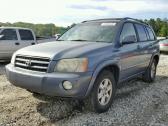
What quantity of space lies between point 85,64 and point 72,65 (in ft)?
0.70

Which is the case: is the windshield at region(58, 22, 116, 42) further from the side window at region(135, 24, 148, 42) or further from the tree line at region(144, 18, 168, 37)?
the tree line at region(144, 18, 168, 37)

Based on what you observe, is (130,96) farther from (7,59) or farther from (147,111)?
(7,59)

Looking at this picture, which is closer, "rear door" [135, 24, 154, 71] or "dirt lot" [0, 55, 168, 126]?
"dirt lot" [0, 55, 168, 126]

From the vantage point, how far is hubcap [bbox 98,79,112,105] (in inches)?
208

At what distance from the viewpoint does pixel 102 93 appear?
5336mm

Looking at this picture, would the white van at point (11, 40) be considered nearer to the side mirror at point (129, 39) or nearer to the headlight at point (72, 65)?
the side mirror at point (129, 39)

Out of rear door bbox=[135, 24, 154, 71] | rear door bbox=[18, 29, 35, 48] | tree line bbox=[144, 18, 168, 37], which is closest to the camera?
rear door bbox=[135, 24, 154, 71]

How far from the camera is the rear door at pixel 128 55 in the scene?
5918 millimetres

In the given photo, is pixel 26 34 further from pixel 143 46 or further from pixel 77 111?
pixel 77 111

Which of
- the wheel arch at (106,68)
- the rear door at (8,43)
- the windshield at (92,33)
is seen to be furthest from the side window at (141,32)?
the rear door at (8,43)

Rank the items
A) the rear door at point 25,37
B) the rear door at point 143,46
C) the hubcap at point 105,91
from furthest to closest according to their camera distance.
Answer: the rear door at point 25,37 < the rear door at point 143,46 < the hubcap at point 105,91

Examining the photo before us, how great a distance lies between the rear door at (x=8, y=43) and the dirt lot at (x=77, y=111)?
194 inches

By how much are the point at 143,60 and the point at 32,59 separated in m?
3.20

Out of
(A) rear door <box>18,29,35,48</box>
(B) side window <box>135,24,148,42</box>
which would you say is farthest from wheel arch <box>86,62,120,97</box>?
(A) rear door <box>18,29,35,48</box>
